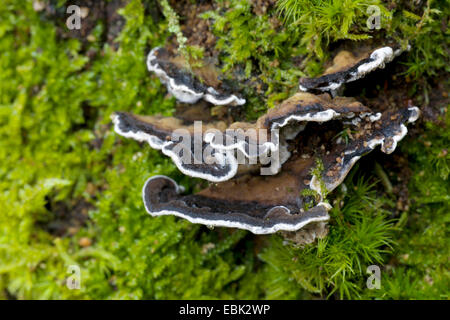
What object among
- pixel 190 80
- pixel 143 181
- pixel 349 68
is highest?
pixel 190 80

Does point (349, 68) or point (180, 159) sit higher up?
point (349, 68)

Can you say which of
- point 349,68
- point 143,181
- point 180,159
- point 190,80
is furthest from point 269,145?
point 143,181

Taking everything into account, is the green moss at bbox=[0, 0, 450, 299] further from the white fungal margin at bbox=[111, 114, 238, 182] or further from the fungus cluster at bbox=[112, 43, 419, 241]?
the white fungal margin at bbox=[111, 114, 238, 182]

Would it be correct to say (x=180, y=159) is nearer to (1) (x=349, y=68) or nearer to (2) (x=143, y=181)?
(2) (x=143, y=181)

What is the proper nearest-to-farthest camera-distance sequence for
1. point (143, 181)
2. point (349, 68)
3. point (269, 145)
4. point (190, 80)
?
point (269, 145) < point (349, 68) < point (190, 80) < point (143, 181)

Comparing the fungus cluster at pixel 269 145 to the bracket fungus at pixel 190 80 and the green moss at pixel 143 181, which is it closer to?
the bracket fungus at pixel 190 80

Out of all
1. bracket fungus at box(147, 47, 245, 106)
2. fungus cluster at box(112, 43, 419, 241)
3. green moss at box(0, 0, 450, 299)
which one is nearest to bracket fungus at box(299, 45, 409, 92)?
fungus cluster at box(112, 43, 419, 241)

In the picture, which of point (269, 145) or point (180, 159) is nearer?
point (269, 145)

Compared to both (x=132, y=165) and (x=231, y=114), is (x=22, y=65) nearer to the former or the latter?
(x=132, y=165)
